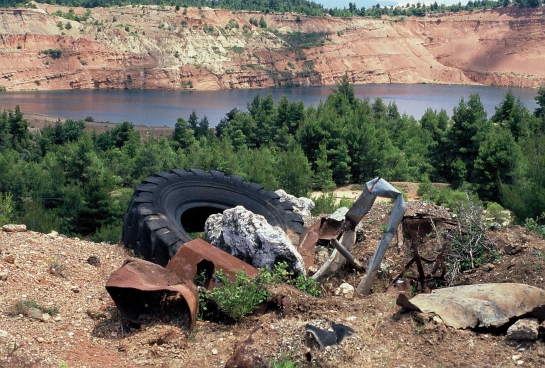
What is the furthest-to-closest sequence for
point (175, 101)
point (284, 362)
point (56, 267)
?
point (175, 101), point (56, 267), point (284, 362)

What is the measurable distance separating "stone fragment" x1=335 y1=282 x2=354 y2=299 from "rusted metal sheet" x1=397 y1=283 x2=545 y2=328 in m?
1.13

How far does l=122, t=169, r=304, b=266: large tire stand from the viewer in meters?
8.53

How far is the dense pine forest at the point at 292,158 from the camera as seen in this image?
23078mm

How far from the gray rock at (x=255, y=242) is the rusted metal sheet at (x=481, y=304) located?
171cm

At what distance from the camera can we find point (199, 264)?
6984 millimetres

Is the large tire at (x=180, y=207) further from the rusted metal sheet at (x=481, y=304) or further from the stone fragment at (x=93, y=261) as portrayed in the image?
the rusted metal sheet at (x=481, y=304)

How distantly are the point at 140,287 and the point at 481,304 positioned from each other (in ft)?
10.5

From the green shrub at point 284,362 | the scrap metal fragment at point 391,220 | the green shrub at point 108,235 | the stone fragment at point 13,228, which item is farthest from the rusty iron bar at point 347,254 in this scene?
the green shrub at point 108,235

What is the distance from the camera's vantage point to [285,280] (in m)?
7.27

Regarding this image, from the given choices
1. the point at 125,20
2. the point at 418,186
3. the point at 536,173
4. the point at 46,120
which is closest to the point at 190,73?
the point at 125,20

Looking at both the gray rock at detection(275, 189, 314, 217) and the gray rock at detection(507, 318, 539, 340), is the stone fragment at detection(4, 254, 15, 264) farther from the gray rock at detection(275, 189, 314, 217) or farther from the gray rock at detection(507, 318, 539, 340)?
the gray rock at detection(275, 189, 314, 217)

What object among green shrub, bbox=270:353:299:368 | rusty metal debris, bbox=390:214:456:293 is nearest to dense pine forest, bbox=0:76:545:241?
rusty metal debris, bbox=390:214:456:293

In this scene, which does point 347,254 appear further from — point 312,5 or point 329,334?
point 312,5

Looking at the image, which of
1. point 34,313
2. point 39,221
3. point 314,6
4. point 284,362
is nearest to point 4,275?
point 34,313
